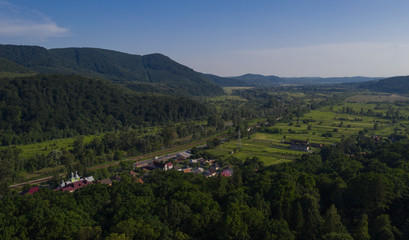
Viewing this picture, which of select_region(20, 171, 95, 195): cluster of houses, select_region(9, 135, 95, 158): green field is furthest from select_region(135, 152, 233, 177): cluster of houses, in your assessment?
select_region(9, 135, 95, 158): green field

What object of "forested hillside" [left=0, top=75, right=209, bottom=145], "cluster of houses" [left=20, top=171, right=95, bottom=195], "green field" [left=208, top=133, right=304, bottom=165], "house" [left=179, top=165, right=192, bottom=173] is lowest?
"green field" [left=208, top=133, right=304, bottom=165]

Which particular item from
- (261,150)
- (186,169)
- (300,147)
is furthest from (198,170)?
(300,147)

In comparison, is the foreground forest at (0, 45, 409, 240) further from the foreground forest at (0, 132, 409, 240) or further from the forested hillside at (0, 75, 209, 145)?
the forested hillside at (0, 75, 209, 145)

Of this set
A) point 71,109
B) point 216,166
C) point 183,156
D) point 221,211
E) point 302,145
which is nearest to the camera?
point 221,211

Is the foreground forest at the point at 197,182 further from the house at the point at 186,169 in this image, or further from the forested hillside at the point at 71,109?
the house at the point at 186,169

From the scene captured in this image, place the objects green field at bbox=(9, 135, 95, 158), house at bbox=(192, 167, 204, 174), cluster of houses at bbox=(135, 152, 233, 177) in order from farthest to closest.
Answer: green field at bbox=(9, 135, 95, 158)
house at bbox=(192, 167, 204, 174)
cluster of houses at bbox=(135, 152, 233, 177)

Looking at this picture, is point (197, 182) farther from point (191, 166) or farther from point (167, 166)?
point (191, 166)

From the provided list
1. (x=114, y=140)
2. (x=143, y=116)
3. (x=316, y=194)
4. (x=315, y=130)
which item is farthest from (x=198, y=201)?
(x=143, y=116)
